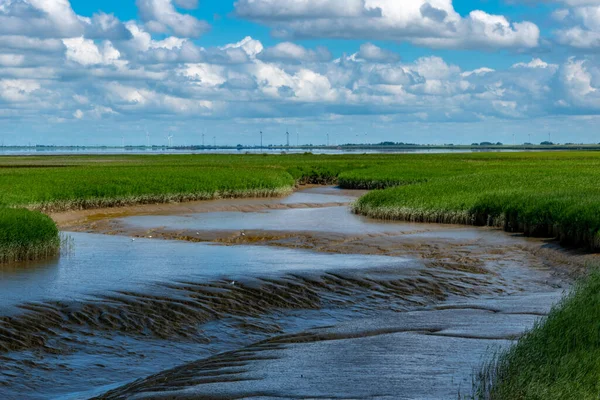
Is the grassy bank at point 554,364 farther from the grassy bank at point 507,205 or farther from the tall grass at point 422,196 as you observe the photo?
the grassy bank at point 507,205

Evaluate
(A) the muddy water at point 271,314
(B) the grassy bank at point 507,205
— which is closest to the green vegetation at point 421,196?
(B) the grassy bank at point 507,205

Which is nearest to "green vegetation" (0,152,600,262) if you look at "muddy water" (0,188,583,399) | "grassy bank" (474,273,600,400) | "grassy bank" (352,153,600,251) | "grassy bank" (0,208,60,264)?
"grassy bank" (352,153,600,251)

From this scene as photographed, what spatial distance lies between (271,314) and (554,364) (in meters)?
8.89

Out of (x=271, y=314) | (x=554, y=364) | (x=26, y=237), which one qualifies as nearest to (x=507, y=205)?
(x=271, y=314)

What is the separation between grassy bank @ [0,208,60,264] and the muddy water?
738 millimetres

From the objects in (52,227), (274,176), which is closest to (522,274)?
(52,227)

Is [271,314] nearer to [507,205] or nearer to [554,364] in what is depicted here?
[554,364]

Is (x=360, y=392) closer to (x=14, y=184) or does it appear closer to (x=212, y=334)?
(x=212, y=334)

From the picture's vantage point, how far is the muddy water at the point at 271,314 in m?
12.1

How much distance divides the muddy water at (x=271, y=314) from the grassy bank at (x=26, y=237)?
2.42ft

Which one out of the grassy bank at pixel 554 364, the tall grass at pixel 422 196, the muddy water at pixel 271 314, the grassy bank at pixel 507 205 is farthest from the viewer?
the tall grass at pixel 422 196

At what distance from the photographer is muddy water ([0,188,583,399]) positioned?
1210 centimetres

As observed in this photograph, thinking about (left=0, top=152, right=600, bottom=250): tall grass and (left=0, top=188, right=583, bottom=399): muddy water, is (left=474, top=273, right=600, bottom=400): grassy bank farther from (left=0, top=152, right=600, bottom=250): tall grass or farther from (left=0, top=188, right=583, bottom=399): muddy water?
(left=0, top=152, right=600, bottom=250): tall grass

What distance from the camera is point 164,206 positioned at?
4759cm
